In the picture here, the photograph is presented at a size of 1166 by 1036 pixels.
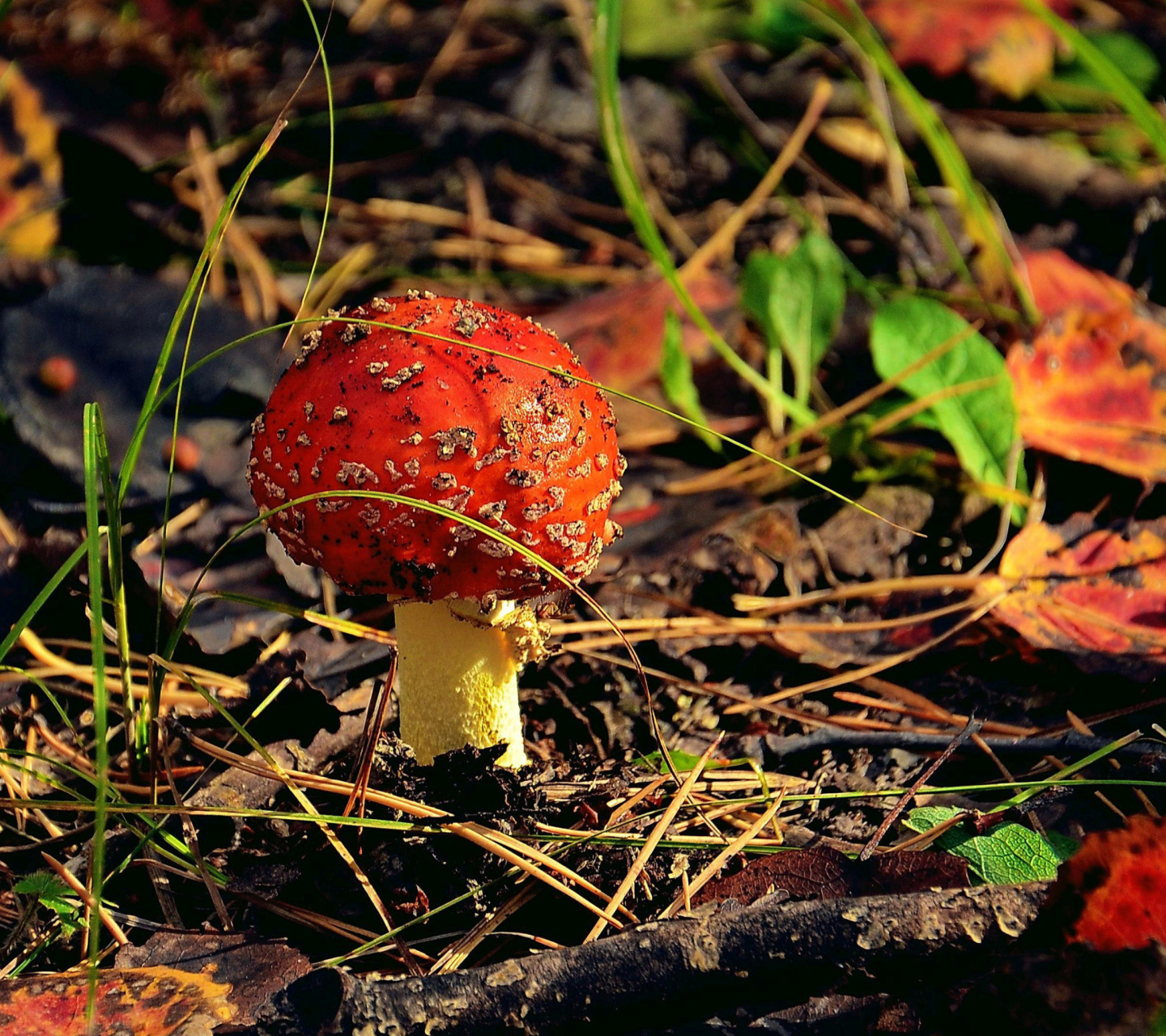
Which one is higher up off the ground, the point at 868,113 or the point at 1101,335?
the point at 868,113

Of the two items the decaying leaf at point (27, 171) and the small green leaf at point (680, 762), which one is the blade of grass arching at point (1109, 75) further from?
the decaying leaf at point (27, 171)

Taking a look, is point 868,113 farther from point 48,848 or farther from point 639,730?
point 48,848

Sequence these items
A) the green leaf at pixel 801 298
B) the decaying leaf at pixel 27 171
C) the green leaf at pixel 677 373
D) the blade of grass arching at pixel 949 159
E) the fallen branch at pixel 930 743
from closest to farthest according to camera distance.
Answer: the fallen branch at pixel 930 743 → the blade of grass arching at pixel 949 159 → the green leaf at pixel 677 373 → the green leaf at pixel 801 298 → the decaying leaf at pixel 27 171

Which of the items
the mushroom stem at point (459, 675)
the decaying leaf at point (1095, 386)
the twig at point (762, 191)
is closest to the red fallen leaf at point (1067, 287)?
the decaying leaf at point (1095, 386)

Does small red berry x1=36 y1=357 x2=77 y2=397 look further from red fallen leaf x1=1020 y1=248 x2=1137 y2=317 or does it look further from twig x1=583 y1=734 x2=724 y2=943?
red fallen leaf x1=1020 y1=248 x2=1137 y2=317

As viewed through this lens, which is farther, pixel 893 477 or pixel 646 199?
pixel 646 199

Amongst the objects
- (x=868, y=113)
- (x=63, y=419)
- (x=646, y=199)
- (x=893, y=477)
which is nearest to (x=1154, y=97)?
(x=868, y=113)

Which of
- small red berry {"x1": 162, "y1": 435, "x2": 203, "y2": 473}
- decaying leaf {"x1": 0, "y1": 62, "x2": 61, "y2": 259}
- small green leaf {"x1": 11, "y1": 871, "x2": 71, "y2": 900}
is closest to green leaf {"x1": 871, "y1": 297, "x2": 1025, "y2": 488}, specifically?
small red berry {"x1": 162, "y1": 435, "x2": 203, "y2": 473}
